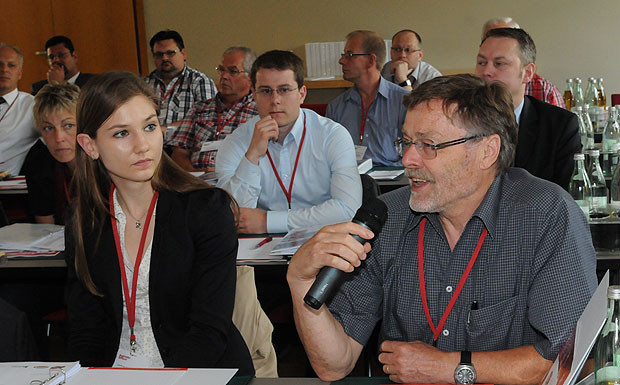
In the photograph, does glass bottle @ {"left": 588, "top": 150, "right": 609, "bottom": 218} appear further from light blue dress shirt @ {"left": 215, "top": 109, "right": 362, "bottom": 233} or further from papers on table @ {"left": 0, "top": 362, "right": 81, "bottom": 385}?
papers on table @ {"left": 0, "top": 362, "right": 81, "bottom": 385}

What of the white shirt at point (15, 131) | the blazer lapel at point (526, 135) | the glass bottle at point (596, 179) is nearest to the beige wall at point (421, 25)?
the white shirt at point (15, 131)

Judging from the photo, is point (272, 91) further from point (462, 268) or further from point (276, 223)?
point (462, 268)

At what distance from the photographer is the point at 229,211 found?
2.09 m

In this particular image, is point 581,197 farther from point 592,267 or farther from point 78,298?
point 78,298

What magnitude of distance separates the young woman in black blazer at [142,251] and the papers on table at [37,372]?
0.37 metres

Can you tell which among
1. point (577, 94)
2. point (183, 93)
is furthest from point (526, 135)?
point (183, 93)

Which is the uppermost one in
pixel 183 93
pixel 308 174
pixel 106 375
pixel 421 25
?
pixel 421 25

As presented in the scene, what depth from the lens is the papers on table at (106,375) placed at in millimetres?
1492

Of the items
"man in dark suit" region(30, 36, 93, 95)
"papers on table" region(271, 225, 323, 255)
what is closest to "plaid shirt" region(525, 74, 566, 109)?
"papers on table" region(271, 225, 323, 255)

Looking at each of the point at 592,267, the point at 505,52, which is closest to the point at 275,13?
the point at 505,52

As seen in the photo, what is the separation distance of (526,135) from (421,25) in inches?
201

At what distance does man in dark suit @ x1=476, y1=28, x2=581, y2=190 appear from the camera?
11.4 ft

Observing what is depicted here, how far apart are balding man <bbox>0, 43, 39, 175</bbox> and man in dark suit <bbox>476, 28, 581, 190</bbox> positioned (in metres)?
3.65

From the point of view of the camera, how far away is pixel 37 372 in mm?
1549
